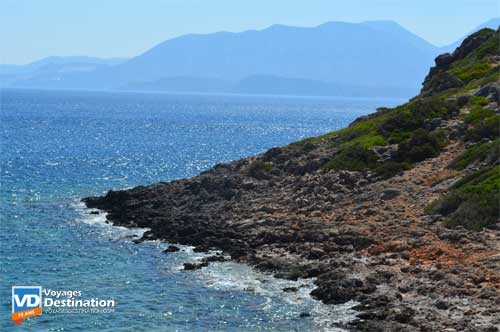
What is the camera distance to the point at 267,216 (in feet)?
167

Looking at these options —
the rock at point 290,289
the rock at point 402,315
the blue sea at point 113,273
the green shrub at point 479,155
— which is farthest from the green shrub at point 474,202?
the rock at point 402,315

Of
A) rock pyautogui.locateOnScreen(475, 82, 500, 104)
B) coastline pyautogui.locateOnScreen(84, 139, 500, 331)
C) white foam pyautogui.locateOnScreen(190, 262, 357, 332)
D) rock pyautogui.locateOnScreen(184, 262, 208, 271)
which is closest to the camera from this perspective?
white foam pyautogui.locateOnScreen(190, 262, 357, 332)

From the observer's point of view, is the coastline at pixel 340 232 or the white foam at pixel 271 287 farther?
the coastline at pixel 340 232

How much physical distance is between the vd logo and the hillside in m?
11.0

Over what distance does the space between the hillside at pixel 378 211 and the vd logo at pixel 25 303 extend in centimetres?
1099

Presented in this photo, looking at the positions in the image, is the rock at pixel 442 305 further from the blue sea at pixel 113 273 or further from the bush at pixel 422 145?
the bush at pixel 422 145

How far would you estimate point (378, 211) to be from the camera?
47250 millimetres

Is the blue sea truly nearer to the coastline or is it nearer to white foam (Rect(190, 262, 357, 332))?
white foam (Rect(190, 262, 357, 332))

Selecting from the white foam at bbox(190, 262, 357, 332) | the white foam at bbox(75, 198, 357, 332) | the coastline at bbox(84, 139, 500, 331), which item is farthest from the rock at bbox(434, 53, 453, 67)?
the white foam at bbox(190, 262, 357, 332)

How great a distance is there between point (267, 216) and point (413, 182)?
11028 mm

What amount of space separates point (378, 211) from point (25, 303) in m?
23.8

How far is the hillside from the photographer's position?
109 feet

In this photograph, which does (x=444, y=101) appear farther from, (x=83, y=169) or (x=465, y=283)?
(x=83, y=169)

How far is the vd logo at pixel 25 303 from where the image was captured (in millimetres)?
32375
